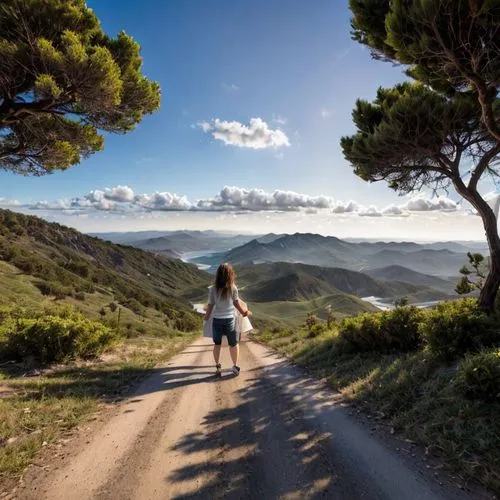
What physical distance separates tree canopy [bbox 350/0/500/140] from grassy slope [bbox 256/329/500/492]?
629cm

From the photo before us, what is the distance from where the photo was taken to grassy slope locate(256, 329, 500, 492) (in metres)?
3.70

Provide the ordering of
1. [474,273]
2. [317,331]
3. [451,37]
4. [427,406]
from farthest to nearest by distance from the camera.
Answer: [317,331]
[474,273]
[451,37]
[427,406]

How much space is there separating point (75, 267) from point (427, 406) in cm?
7039

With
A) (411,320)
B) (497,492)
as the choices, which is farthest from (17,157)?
(497,492)

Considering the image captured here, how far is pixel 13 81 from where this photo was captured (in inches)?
328

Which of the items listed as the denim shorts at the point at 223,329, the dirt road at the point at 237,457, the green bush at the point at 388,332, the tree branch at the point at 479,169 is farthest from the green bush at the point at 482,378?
the tree branch at the point at 479,169

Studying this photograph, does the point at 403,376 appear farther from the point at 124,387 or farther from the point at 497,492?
the point at 124,387

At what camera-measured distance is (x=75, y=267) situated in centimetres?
6375

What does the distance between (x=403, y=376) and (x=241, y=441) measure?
3510 millimetres

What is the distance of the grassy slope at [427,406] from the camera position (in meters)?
3.70

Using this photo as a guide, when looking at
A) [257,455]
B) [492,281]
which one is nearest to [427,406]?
[257,455]

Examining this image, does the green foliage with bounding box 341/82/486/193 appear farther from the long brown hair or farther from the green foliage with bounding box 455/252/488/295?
the long brown hair

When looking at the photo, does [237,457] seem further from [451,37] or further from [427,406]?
[451,37]

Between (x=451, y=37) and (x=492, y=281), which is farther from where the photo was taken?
(x=492, y=281)
